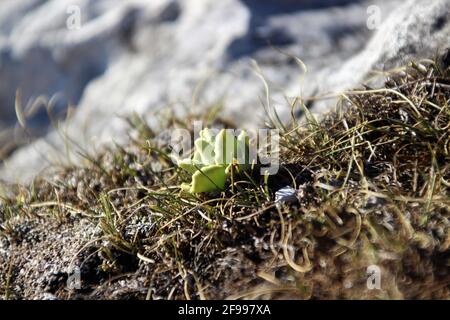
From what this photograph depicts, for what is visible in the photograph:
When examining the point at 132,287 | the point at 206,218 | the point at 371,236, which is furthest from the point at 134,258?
the point at 371,236

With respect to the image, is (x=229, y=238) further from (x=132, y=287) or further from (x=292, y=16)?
(x=292, y=16)
